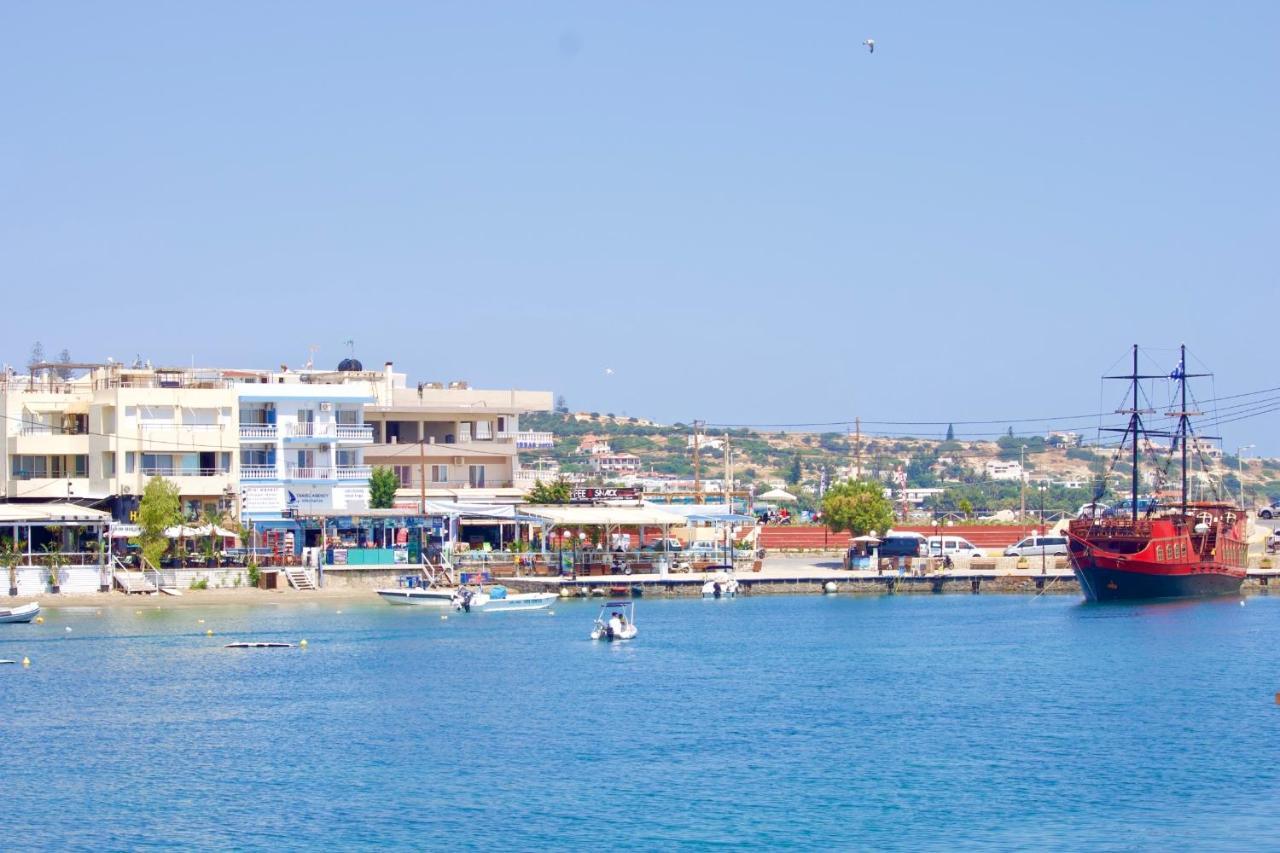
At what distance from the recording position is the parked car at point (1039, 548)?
99438 mm

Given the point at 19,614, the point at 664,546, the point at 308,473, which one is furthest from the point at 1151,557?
the point at 19,614

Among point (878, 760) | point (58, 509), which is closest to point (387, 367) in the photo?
point (58, 509)

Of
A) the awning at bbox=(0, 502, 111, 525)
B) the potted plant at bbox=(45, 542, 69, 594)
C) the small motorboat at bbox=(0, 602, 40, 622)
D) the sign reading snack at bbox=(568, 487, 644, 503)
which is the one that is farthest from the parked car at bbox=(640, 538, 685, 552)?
the small motorboat at bbox=(0, 602, 40, 622)

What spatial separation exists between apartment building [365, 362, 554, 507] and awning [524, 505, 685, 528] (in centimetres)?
941

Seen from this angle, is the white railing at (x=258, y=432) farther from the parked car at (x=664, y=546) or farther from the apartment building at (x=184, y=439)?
the parked car at (x=664, y=546)

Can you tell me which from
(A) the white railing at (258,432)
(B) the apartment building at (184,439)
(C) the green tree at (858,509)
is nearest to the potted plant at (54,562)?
(B) the apartment building at (184,439)

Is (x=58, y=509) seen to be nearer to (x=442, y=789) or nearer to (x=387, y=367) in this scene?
(x=387, y=367)

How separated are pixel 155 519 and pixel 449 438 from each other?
27379mm

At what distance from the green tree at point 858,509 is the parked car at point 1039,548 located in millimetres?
7598

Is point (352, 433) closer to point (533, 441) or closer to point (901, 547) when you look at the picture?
point (533, 441)

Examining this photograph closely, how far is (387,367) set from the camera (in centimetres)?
10131

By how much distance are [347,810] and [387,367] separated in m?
65.9

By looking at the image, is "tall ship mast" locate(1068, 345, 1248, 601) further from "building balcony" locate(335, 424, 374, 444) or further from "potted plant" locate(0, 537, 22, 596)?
"potted plant" locate(0, 537, 22, 596)

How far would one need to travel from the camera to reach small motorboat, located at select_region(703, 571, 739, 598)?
85.2 m
